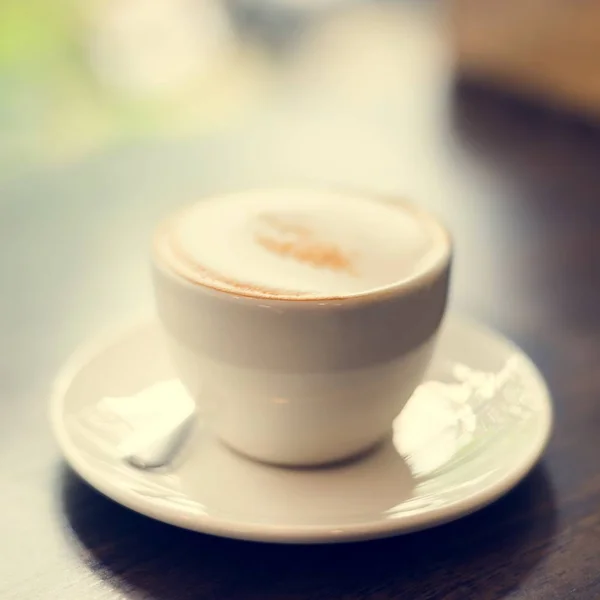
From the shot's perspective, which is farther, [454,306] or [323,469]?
[454,306]

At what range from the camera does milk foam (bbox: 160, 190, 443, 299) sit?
432 mm

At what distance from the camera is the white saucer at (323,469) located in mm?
403

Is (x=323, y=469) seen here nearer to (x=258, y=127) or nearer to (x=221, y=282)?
(x=221, y=282)

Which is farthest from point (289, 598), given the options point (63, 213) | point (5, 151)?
point (5, 151)

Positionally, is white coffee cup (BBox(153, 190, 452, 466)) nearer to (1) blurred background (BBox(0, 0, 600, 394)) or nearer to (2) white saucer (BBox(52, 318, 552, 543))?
(2) white saucer (BBox(52, 318, 552, 543))

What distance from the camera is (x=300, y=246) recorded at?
0.47m

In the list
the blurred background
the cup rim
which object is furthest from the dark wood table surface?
the cup rim

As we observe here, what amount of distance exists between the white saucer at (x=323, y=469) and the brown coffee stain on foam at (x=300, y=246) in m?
0.11

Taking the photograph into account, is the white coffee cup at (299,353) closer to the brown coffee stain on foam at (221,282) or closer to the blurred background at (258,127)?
the brown coffee stain on foam at (221,282)

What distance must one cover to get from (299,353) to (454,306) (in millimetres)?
279

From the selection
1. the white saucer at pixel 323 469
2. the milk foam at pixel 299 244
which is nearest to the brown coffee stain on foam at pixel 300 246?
the milk foam at pixel 299 244

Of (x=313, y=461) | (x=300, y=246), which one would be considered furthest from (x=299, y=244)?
(x=313, y=461)

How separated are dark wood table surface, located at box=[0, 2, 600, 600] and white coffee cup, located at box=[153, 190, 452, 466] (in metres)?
0.06

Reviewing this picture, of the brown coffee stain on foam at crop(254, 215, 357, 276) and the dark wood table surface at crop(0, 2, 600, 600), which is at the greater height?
the brown coffee stain on foam at crop(254, 215, 357, 276)
